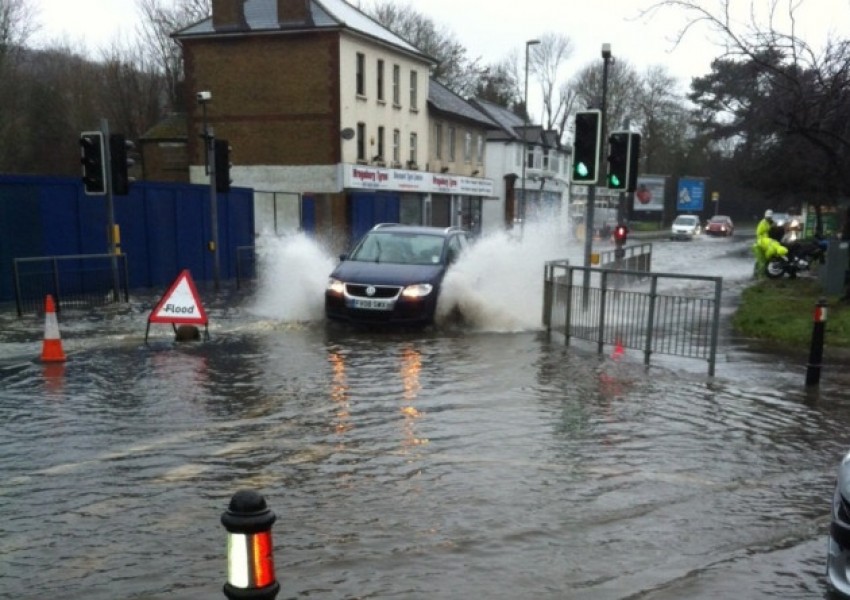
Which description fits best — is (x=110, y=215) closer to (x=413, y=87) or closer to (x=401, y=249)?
(x=401, y=249)

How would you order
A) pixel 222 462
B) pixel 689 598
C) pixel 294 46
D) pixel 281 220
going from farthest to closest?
pixel 294 46, pixel 281 220, pixel 222 462, pixel 689 598

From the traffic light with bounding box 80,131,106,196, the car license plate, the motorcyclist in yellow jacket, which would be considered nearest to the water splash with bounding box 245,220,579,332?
the car license plate

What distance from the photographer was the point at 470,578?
Result: 4.46 meters

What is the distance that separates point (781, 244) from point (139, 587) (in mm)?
25251

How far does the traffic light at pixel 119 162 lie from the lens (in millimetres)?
16062

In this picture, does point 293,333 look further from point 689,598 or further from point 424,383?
point 689,598

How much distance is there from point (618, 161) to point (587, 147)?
3.08 feet

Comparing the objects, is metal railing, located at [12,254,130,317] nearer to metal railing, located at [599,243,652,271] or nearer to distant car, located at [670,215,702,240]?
metal railing, located at [599,243,652,271]

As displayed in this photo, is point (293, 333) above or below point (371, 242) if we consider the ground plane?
below

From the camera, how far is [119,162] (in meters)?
16.2

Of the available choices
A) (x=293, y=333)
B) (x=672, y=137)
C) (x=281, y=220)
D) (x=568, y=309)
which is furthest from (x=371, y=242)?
(x=672, y=137)

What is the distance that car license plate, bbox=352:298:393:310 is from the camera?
43.4 ft

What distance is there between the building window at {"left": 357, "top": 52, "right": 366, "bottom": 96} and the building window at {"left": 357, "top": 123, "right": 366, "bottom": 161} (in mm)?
1517

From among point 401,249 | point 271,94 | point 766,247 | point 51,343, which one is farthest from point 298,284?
point 271,94
